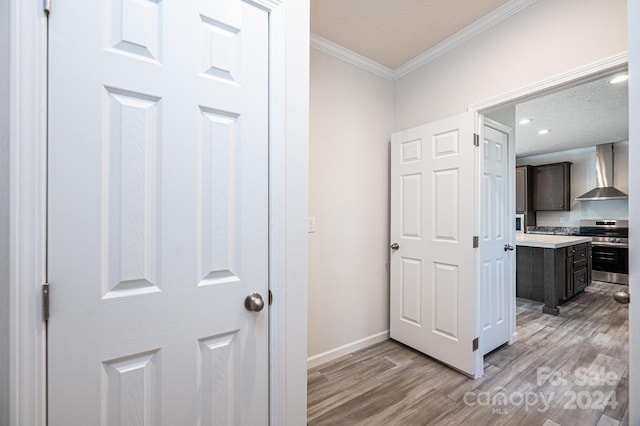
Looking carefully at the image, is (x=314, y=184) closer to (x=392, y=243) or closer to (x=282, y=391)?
(x=392, y=243)

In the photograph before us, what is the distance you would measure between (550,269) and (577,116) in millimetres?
2231

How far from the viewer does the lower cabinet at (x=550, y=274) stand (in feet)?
11.2

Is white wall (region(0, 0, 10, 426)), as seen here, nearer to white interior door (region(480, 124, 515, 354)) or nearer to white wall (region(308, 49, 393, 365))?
white wall (region(308, 49, 393, 365))

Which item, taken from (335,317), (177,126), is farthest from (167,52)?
(335,317)

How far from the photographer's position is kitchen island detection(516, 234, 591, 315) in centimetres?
341

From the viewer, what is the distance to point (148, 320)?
89 cm

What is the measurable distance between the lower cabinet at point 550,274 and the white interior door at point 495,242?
4.05ft

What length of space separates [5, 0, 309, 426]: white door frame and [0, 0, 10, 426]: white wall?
2 centimetres

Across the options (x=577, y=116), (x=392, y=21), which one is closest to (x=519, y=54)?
(x=392, y=21)

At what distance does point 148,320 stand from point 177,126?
0.63 metres

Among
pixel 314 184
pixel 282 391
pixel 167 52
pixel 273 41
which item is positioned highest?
pixel 273 41

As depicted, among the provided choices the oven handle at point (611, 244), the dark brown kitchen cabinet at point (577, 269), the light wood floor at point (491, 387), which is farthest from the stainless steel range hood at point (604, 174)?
the light wood floor at point (491, 387)

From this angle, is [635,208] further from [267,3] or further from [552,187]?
[552,187]

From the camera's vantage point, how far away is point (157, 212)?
0.91 metres
